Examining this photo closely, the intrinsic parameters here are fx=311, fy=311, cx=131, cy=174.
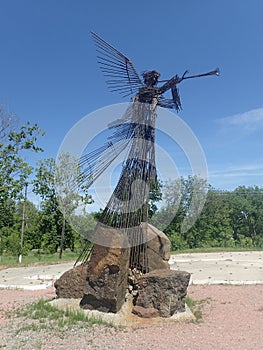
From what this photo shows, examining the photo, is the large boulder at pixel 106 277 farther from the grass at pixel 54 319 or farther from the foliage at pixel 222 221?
the foliage at pixel 222 221

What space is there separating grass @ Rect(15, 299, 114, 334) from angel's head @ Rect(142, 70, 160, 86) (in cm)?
368

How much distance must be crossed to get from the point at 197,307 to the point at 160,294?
1237mm

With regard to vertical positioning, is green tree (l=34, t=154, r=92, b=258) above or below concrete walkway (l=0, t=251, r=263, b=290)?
above

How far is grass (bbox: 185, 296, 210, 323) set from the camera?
471 cm

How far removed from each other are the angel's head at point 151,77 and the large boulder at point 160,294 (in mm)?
3047

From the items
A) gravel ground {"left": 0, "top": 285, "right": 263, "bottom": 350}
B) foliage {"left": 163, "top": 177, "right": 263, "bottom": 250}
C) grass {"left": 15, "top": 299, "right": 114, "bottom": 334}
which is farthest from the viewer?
foliage {"left": 163, "top": 177, "right": 263, "bottom": 250}

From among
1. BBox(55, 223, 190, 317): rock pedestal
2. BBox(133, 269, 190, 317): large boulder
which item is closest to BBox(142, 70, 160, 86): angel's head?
BBox(55, 223, 190, 317): rock pedestal

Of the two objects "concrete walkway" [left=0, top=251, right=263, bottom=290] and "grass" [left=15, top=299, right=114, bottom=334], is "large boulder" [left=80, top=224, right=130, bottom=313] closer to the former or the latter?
"grass" [left=15, top=299, right=114, bottom=334]

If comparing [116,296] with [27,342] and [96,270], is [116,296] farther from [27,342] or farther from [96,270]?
[27,342]

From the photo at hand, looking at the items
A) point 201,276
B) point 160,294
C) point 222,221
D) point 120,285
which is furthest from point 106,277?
point 222,221

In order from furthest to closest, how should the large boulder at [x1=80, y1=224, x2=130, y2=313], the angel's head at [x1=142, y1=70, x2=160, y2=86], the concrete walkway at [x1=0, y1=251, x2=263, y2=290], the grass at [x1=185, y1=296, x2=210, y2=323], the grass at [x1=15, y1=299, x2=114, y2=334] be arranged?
the concrete walkway at [x1=0, y1=251, x2=263, y2=290] → the angel's head at [x1=142, y1=70, x2=160, y2=86] → the grass at [x1=185, y1=296, x2=210, y2=323] → the large boulder at [x1=80, y1=224, x2=130, y2=313] → the grass at [x1=15, y1=299, x2=114, y2=334]

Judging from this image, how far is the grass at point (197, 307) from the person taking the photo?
471 cm

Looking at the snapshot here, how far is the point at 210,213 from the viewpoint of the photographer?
23188 millimetres

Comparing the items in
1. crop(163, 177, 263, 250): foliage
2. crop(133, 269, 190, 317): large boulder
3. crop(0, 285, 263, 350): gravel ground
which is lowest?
crop(0, 285, 263, 350): gravel ground
